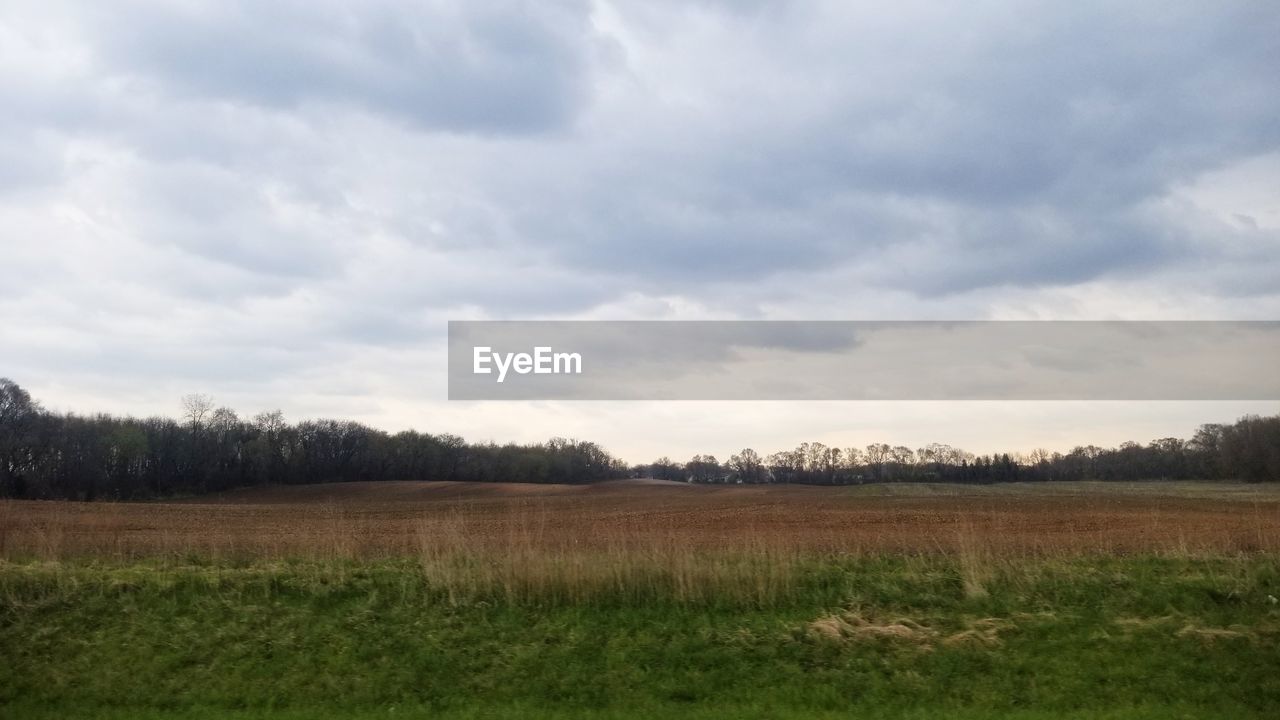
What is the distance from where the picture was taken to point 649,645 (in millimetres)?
11867

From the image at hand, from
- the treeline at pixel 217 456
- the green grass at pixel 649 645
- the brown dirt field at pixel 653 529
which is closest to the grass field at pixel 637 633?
the green grass at pixel 649 645

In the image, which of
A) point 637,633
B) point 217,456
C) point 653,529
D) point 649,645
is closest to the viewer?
point 649,645

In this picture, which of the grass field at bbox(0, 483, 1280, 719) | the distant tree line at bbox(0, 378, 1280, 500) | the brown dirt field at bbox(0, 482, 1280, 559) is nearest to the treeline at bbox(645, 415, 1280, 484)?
the distant tree line at bbox(0, 378, 1280, 500)

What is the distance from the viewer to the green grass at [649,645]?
1000cm

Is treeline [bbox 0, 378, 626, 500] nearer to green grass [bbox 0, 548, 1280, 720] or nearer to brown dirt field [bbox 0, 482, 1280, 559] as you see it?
brown dirt field [bbox 0, 482, 1280, 559]

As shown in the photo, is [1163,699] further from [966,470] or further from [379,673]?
[966,470]

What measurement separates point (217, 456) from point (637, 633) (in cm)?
8365

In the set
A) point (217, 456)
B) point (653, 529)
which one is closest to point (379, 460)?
point (217, 456)

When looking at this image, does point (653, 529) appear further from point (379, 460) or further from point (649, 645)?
point (379, 460)

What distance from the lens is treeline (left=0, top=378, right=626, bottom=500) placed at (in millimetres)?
68875

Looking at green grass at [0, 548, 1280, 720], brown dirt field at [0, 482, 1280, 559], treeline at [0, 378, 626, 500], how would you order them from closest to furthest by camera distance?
1. green grass at [0, 548, 1280, 720]
2. brown dirt field at [0, 482, 1280, 559]
3. treeline at [0, 378, 626, 500]

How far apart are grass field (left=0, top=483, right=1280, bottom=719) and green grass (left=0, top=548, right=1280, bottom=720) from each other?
0.04 meters

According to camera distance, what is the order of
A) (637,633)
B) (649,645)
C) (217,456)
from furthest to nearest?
(217,456) < (637,633) < (649,645)

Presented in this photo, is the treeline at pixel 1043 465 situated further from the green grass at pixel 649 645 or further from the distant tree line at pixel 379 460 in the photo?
the green grass at pixel 649 645
